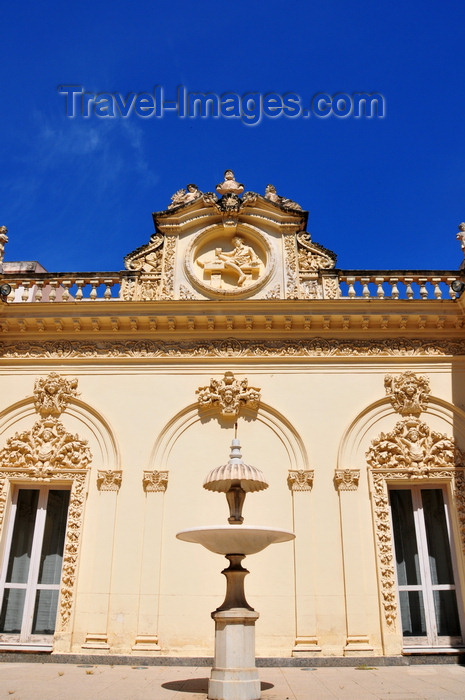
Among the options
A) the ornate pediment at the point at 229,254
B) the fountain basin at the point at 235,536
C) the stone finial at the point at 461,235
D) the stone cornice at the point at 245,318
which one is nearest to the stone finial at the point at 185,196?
the ornate pediment at the point at 229,254

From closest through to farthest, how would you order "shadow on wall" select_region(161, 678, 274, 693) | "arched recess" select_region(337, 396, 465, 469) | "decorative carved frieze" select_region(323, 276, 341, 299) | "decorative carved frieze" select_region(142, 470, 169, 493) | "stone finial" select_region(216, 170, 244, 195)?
"shadow on wall" select_region(161, 678, 274, 693), "decorative carved frieze" select_region(142, 470, 169, 493), "arched recess" select_region(337, 396, 465, 469), "decorative carved frieze" select_region(323, 276, 341, 299), "stone finial" select_region(216, 170, 244, 195)


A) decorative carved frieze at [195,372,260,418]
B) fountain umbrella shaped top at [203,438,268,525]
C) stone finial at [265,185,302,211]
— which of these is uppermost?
stone finial at [265,185,302,211]

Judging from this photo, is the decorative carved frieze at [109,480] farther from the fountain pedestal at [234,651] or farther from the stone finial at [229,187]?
the stone finial at [229,187]

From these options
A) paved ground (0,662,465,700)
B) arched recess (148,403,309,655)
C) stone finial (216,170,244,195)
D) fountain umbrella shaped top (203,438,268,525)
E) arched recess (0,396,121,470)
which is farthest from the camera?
stone finial (216,170,244,195)

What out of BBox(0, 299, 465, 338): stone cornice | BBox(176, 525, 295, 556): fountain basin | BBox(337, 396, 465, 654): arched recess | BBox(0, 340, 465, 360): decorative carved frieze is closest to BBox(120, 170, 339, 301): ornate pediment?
BBox(0, 299, 465, 338): stone cornice

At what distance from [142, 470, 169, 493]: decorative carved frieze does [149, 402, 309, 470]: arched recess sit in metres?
0.16

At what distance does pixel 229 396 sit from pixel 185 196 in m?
4.54

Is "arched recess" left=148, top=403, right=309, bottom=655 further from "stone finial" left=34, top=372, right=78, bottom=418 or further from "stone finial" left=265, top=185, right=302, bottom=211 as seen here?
"stone finial" left=265, top=185, right=302, bottom=211

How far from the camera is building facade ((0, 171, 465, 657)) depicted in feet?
29.4

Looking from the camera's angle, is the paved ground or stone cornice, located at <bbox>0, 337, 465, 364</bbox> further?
stone cornice, located at <bbox>0, 337, 465, 364</bbox>

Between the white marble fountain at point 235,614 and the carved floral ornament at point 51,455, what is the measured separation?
3.85 metres

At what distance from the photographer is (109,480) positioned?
31.8 feet

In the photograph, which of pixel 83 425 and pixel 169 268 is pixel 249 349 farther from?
pixel 83 425

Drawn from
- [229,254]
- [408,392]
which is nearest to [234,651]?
[408,392]
